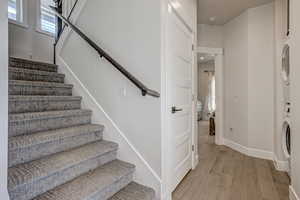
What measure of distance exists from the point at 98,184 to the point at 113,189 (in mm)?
186

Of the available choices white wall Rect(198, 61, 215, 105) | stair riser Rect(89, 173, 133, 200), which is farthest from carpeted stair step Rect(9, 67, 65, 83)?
white wall Rect(198, 61, 215, 105)

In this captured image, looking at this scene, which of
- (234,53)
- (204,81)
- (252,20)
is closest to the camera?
(252,20)

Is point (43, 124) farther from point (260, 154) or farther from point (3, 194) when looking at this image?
point (260, 154)

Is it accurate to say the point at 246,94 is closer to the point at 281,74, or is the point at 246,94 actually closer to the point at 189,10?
the point at 281,74

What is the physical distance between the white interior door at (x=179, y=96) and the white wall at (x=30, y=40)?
9.82ft

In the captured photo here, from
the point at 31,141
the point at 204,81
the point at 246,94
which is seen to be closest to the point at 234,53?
the point at 246,94

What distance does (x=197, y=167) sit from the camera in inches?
118

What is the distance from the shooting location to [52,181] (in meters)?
1.42

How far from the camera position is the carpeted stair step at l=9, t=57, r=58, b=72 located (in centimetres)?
242

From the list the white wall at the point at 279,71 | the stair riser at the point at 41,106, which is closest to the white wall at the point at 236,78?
the white wall at the point at 279,71

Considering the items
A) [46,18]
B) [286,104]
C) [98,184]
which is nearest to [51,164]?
[98,184]

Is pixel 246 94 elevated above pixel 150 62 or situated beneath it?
situated beneath

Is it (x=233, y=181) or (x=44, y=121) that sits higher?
(x=44, y=121)

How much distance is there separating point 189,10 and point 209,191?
2.52 metres
